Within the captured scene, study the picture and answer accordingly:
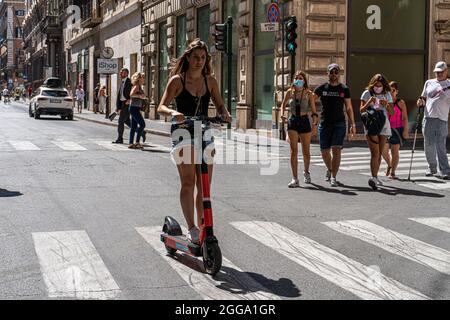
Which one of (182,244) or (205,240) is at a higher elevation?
(205,240)

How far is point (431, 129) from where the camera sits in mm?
12789

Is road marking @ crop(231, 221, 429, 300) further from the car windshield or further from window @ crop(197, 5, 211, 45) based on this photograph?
the car windshield

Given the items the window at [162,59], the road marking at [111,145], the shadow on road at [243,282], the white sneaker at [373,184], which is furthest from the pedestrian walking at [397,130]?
the window at [162,59]

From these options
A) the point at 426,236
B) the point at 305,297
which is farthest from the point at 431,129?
the point at 305,297

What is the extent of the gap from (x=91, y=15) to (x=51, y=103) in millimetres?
19201

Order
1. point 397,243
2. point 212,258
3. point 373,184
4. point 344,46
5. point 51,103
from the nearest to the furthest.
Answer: point 212,258 → point 397,243 → point 373,184 → point 344,46 → point 51,103

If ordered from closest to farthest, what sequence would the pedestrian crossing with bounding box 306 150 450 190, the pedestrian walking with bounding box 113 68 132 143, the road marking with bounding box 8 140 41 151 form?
the pedestrian crossing with bounding box 306 150 450 190
the road marking with bounding box 8 140 41 151
the pedestrian walking with bounding box 113 68 132 143

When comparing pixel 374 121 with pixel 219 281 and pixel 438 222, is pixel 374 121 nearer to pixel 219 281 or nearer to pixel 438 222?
pixel 438 222

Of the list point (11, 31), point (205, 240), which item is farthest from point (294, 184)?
point (11, 31)

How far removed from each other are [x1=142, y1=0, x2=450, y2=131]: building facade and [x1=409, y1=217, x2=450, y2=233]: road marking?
11679mm

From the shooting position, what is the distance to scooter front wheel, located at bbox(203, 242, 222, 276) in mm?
5508

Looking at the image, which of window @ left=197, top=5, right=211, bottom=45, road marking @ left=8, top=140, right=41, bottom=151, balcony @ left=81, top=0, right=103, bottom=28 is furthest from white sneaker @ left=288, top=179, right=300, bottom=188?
balcony @ left=81, top=0, right=103, bottom=28

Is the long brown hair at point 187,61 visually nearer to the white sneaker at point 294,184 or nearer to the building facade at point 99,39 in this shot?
the white sneaker at point 294,184

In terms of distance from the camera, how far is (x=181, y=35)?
105ft
